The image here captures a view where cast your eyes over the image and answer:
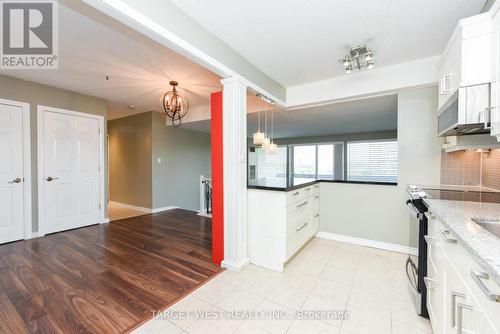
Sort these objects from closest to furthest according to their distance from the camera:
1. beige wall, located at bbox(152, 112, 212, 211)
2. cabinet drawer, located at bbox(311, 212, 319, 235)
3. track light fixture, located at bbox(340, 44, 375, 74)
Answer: track light fixture, located at bbox(340, 44, 375, 74) → cabinet drawer, located at bbox(311, 212, 319, 235) → beige wall, located at bbox(152, 112, 212, 211)

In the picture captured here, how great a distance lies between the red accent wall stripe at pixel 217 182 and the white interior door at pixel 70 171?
3058 millimetres

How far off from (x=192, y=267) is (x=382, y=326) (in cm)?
184

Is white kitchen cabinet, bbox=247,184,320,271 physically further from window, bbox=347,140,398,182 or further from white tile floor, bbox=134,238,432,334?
window, bbox=347,140,398,182

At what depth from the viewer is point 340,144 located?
6.95m

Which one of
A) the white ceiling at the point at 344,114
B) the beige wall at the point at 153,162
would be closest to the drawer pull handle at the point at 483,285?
the white ceiling at the point at 344,114

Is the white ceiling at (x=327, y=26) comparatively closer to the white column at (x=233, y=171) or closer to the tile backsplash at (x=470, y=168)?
the white column at (x=233, y=171)

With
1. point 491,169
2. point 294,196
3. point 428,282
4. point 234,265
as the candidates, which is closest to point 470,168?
point 491,169

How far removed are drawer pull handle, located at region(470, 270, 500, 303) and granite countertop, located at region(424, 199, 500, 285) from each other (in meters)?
0.05

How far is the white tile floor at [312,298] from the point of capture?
4.96 feet

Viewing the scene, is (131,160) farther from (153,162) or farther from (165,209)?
(165,209)

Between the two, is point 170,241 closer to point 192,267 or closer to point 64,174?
point 192,267

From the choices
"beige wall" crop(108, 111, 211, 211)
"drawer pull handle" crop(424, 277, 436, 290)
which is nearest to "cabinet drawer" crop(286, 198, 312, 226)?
"drawer pull handle" crop(424, 277, 436, 290)

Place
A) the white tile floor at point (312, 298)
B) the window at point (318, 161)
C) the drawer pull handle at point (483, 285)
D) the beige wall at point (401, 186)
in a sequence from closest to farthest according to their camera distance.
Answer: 1. the drawer pull handle at point (483, 285)
2. the white tile floor at point (312, 298)
3. the beige wall at point (401, 186)
4. the window at point (318, 161)

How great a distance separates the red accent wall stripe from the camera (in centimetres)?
242
